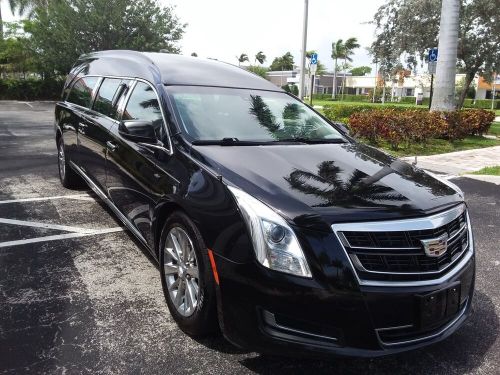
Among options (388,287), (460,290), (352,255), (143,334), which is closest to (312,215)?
(352,255)

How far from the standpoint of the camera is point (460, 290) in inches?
105

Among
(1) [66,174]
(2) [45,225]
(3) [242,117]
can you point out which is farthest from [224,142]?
(1) [66,174]

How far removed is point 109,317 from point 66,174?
12.7 feet

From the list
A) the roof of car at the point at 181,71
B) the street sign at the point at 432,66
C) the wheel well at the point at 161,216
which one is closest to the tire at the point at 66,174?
the roof of car at the point at 181,71

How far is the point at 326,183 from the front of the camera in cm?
281

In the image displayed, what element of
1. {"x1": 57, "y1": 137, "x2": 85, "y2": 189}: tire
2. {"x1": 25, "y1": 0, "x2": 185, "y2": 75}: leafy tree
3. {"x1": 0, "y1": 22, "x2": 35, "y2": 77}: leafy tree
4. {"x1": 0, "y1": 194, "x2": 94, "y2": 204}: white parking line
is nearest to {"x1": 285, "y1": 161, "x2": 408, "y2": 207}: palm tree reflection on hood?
{"x1": 0, "y1": 194, "x2": 94, "y2": 204}: white parking line

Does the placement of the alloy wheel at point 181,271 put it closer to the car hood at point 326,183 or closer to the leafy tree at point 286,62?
the car hood at point 326,183

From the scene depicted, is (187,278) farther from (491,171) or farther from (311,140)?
(491,171)

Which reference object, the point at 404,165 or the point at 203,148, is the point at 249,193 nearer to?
the point at 203,148

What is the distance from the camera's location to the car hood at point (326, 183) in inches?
97.1

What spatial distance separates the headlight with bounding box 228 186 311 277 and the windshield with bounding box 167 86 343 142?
1084mm

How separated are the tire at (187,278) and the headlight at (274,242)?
40 centimetres

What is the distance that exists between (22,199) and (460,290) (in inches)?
217

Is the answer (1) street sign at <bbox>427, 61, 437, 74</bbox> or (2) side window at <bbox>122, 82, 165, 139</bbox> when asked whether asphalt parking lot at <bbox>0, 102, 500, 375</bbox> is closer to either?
(2) side window at <bbox>122, 82, 165, 139</bbox>
